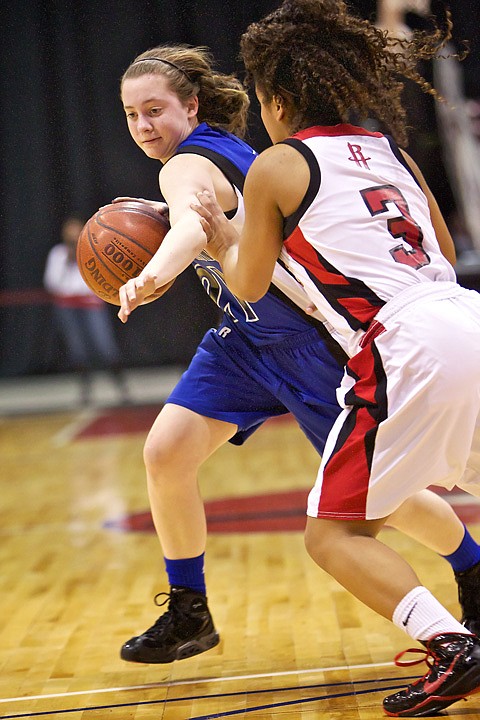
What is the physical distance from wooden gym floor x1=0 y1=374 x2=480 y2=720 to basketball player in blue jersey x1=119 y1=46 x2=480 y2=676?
0.72 ft

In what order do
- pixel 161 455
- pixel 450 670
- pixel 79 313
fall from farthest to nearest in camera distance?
1. pixel 79 313
2. pixel 161 455
3. pixel 450 670

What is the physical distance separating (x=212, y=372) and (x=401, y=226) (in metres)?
0.90

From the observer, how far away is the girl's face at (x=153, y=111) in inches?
111

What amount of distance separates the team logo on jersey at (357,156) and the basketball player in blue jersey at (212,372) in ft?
1.45

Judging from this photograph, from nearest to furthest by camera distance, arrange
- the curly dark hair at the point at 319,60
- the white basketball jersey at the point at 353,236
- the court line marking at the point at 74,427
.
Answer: the white basketball jersey at the point at 353,236 < the curly dark hair at the point at 319,60 < the court line marking at the point at 74,427

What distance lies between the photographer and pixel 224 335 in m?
3.03

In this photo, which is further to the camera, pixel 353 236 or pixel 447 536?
pixel 447 536

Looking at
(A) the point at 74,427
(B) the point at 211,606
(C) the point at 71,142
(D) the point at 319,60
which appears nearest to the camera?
(D) the point at 319,60

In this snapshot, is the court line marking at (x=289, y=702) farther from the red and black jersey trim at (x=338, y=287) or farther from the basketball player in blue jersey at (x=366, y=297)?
the red and black jersey trim at (x=338, y=287)

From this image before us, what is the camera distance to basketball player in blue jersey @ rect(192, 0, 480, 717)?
2.20 metres

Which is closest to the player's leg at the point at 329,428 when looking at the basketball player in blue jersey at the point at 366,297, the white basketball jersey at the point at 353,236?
the basketball player in blue jersey at the point at 366,297

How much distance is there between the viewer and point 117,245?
9.15 ft

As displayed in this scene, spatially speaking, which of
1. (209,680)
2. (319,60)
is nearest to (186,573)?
(209,680)

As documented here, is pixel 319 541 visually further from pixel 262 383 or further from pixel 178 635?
pixel 178 635
